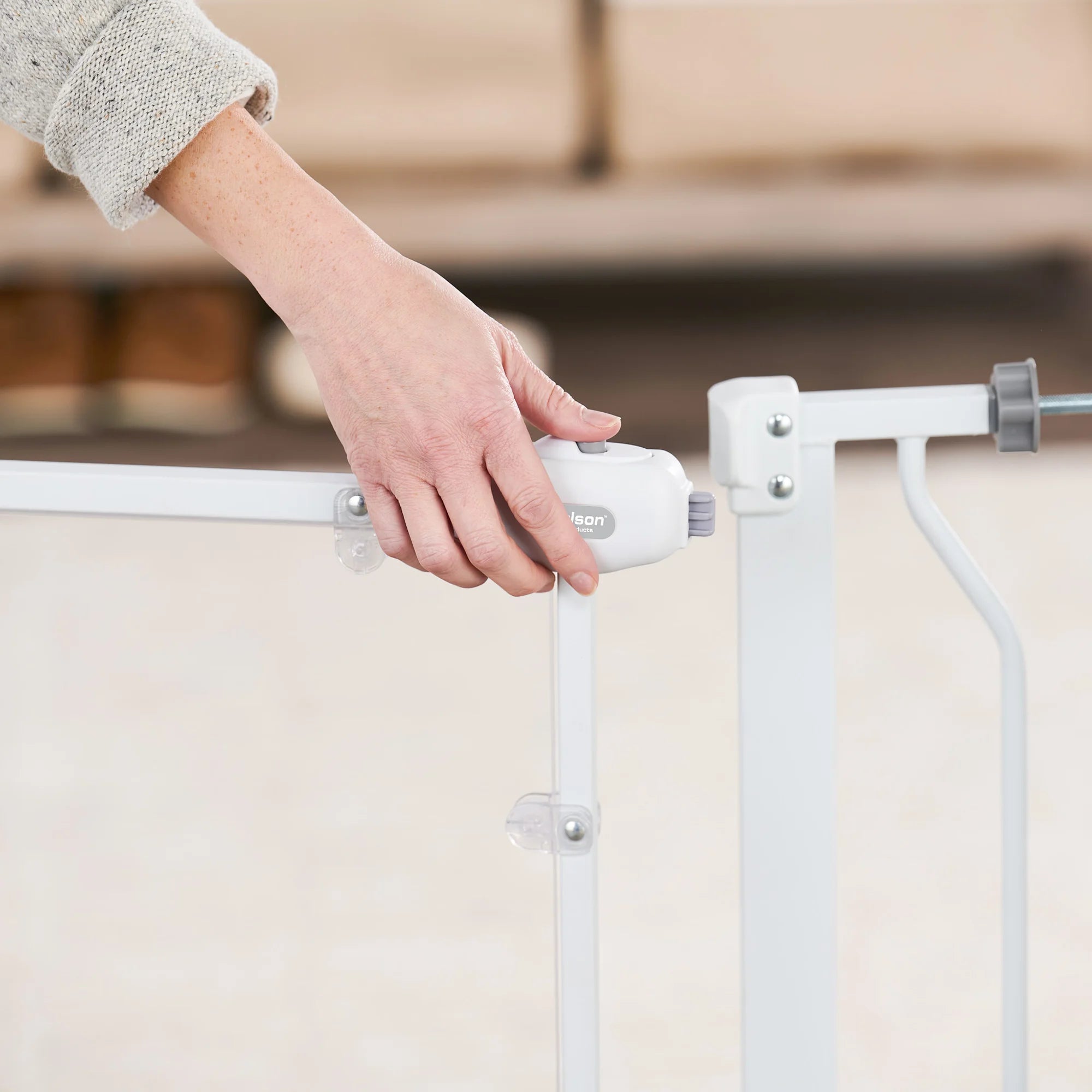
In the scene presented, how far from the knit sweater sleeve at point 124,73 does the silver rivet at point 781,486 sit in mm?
276

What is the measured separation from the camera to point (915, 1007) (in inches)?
41.2

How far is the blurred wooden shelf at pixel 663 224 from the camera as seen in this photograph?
8.20 feet

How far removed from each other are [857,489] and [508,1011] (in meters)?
1.29

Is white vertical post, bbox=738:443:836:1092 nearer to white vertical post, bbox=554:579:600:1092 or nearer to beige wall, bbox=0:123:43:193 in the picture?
white vertical post, bbox=554:579:600:1092

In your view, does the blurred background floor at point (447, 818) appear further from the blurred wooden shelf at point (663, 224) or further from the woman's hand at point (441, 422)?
the blurred wooden shelf at point (663, 224)

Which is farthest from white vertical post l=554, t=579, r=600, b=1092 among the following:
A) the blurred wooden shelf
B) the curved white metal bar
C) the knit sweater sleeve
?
the blurred wooden shelf

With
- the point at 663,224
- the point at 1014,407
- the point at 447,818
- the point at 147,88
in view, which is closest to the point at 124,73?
the point at 147,88

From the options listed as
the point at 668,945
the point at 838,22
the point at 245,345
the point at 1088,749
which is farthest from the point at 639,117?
the point at 668,945

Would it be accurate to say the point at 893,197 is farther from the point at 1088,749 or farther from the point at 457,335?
the point at 457,335

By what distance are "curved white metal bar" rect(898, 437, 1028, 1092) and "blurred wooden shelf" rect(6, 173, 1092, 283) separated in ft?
6.89

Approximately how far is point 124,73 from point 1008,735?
0.47 metres

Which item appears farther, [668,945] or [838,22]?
[838,22]

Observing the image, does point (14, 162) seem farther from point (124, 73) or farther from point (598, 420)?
point (598, 420)

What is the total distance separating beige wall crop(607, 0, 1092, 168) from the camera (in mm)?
2580
